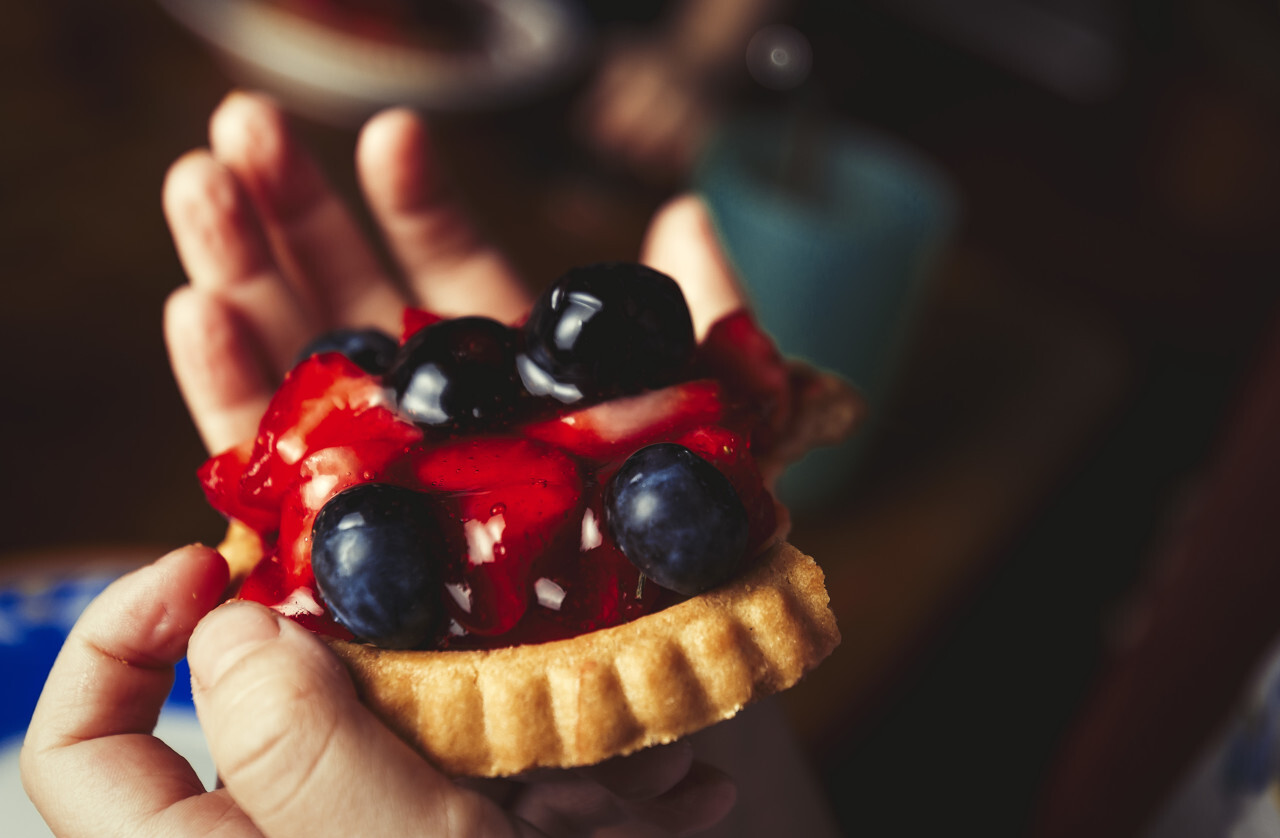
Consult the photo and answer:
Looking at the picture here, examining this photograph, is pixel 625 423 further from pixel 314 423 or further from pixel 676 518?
pixel 314 423

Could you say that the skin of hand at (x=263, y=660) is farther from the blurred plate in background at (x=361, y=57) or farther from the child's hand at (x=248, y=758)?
the blurred plate in background at (x=361, y=57)

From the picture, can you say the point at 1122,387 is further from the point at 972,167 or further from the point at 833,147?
the point at 972,167

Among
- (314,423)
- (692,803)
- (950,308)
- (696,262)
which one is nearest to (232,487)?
(314,423)

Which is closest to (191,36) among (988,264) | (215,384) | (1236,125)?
(215,384)

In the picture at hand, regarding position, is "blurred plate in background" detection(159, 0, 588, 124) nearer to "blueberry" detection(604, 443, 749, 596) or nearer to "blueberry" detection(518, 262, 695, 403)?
"blueberry" detection(518, 262, 695, 403)

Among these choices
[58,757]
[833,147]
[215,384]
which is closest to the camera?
[58,757]

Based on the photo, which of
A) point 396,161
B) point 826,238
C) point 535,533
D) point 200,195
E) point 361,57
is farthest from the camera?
point 361,57
